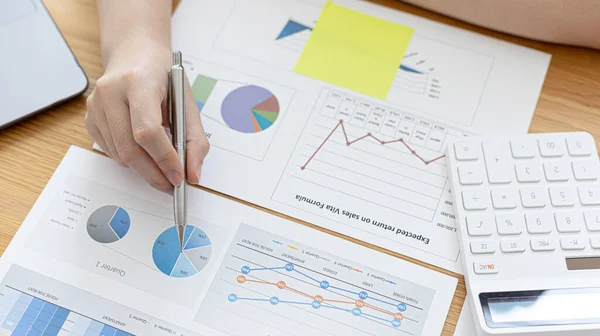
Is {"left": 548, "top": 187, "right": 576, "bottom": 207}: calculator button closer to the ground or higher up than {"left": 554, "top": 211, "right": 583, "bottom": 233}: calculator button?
higher up

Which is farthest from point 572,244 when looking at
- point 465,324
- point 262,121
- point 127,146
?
point 127,146

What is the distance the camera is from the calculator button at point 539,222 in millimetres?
606

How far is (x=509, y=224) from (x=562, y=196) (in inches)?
2.6

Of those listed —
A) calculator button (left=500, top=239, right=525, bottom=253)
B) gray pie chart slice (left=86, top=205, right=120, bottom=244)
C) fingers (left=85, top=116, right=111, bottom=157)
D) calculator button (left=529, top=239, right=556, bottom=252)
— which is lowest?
gray pie chart slice (left=86, top=205, right=120, bottom=244)

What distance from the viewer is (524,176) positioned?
2.08ft

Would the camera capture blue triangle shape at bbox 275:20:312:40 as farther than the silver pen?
Yes

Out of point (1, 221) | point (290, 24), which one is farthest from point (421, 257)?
point (1, 221)

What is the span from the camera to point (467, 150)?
2.15ft

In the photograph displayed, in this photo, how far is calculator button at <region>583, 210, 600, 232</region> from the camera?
0.61m

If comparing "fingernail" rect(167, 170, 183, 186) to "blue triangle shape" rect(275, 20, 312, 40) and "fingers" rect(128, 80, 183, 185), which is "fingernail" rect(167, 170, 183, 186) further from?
"blue triangle shape" rect(275, 20, 312, 40)

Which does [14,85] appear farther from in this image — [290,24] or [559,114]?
[559,114]

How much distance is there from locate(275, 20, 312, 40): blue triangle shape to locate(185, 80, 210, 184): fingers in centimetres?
15

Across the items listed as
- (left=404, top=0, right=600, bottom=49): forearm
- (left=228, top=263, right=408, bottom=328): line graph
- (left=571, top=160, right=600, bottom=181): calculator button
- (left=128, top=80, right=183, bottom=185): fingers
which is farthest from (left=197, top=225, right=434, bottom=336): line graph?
(left=404, top=0, right=600, bottom=49): forearm

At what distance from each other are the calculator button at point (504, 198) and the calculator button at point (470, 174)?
0.02 m
